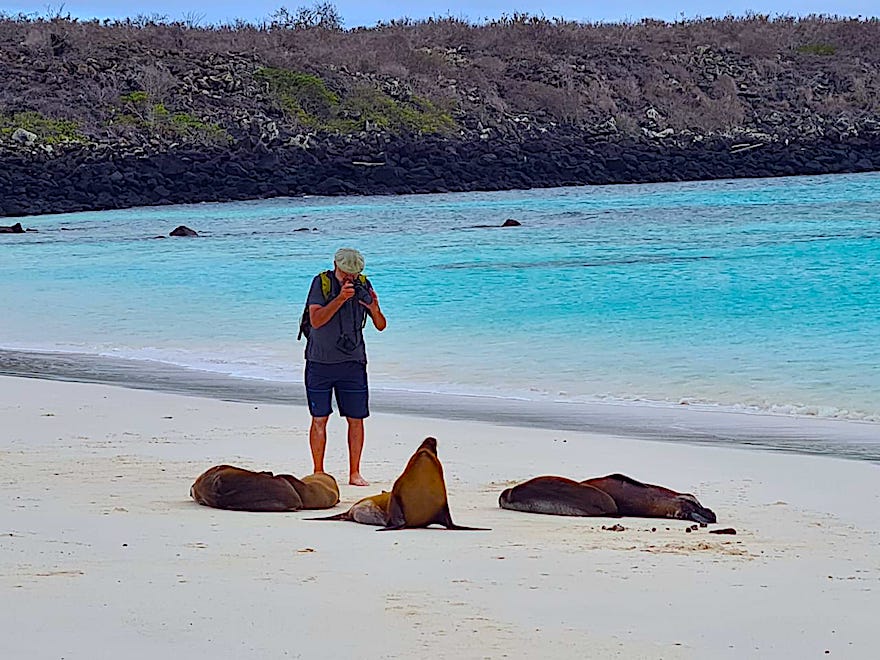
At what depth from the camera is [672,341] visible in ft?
47.9

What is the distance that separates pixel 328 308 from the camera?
6.80 m

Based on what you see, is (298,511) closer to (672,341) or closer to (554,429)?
(554,429)

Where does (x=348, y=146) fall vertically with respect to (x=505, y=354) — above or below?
above

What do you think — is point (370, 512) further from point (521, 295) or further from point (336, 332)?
point (521, 295)

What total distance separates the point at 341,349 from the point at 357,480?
619 millimetres

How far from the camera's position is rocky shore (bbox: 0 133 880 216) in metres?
38.8

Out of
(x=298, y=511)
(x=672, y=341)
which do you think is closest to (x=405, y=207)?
(x=672, y=341)

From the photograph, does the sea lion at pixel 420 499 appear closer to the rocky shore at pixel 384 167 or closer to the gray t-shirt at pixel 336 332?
the gray t-shirt at pixel 336 332

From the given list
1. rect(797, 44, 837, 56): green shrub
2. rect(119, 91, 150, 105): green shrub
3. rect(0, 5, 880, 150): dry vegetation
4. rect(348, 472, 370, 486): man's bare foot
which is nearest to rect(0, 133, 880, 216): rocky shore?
rect(0, 5, 880, 150): dry vegetation

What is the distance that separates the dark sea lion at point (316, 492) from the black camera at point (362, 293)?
0.91 meters

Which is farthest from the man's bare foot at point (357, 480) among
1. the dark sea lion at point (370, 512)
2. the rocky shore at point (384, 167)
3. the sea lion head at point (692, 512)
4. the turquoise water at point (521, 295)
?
the rocky shore at point (384, 167)

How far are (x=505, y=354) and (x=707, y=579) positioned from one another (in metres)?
8.98

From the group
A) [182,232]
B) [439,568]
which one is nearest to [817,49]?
[182,232]

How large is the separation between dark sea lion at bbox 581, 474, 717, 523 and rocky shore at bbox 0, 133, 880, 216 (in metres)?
33.0
